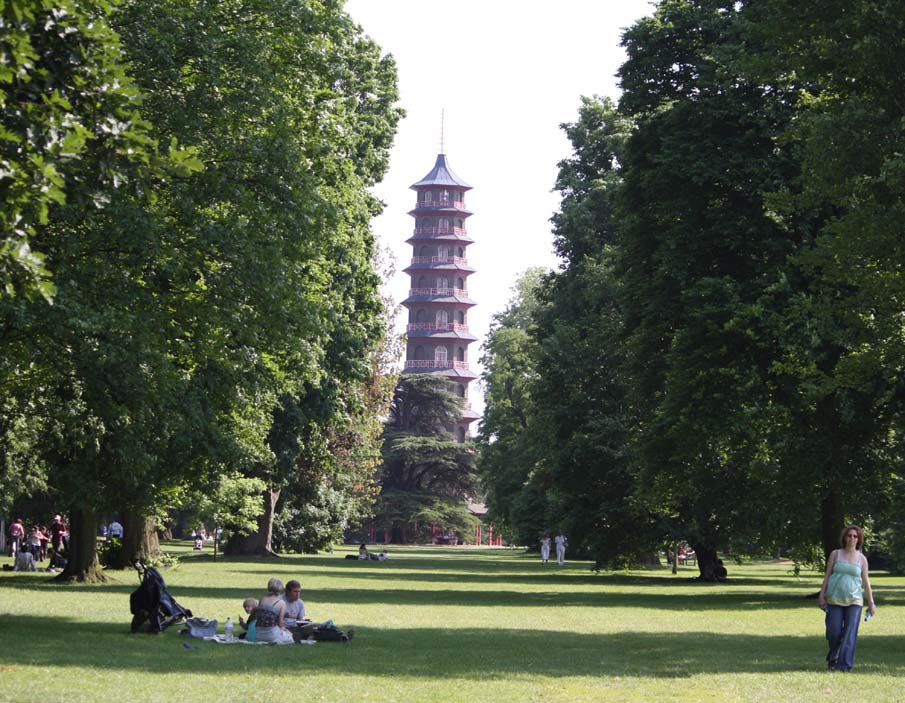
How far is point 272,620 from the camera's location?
62.7 ft

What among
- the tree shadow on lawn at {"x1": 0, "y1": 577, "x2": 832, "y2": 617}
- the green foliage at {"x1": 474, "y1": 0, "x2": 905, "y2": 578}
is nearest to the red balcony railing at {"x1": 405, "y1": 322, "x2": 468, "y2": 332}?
the green foliage at {"x1": 474, "y1": 0, "x2": 905, "y2": 578}

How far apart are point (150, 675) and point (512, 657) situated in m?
4.82

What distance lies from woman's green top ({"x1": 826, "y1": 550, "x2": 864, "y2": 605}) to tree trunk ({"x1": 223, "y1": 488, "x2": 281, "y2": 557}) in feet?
143

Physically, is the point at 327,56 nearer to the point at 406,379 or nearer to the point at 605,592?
the point at 605,592

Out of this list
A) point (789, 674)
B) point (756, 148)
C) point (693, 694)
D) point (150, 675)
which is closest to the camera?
point (693, 694)

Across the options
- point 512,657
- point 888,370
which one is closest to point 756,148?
point 888,370

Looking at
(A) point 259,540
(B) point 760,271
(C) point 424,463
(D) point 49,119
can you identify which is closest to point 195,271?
(D) point 49,119

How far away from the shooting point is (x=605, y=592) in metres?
37.6

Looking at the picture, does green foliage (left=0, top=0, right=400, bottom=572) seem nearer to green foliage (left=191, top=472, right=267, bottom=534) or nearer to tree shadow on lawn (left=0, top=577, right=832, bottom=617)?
tree shadow on lawn (left=0, top=577, right=832, bottom=617)

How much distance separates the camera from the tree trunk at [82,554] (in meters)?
33.9

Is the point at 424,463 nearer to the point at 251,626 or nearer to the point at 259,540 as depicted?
the point at 259,540

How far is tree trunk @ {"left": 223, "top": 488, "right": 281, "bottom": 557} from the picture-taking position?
193ft

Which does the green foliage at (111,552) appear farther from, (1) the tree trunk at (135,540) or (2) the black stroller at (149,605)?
(2) the black stroller at (149,605)

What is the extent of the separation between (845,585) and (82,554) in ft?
73.1
